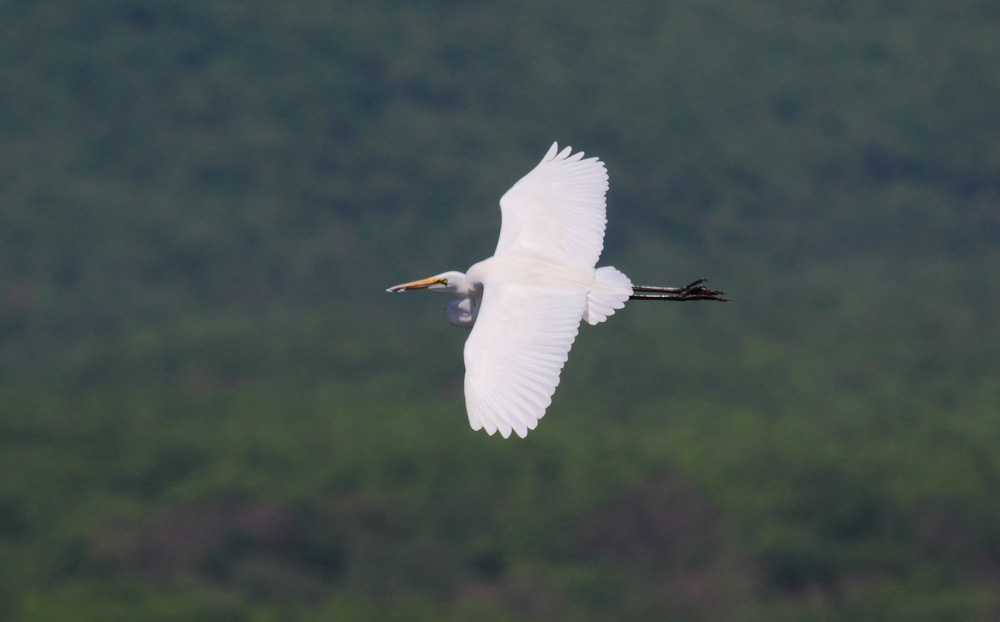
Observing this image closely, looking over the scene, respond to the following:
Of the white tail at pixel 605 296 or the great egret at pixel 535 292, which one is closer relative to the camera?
the great egret at pixel 535 292

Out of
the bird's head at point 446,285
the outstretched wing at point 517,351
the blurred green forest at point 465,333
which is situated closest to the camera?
the outstretched wing at point 517,351

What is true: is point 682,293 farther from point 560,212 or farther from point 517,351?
point 517,351

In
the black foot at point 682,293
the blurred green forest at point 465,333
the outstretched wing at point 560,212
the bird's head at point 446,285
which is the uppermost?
the blurred green forest at point 465,333

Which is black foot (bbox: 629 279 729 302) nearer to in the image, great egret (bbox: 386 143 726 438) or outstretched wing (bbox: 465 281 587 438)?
great egret (bbox: 386 143 726 438)

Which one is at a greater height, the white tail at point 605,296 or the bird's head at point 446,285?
the bird's head at point 446,285

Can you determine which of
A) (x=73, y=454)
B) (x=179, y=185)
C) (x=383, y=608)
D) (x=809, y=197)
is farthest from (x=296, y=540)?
(x=809, y=197)

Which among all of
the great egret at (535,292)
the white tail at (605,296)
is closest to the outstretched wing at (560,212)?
the great egret at (535,292)

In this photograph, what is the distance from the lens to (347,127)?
48062 mm

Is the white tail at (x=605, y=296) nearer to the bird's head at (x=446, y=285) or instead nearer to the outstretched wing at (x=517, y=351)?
the outstretched wing at (x=517, y=351)

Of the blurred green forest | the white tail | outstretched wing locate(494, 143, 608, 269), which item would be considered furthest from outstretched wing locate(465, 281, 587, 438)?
the blurred green forest

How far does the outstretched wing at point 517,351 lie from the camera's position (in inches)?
293

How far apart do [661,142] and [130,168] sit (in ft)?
41.7

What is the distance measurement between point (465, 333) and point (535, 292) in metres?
35.9

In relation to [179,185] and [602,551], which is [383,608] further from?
[179,185]
